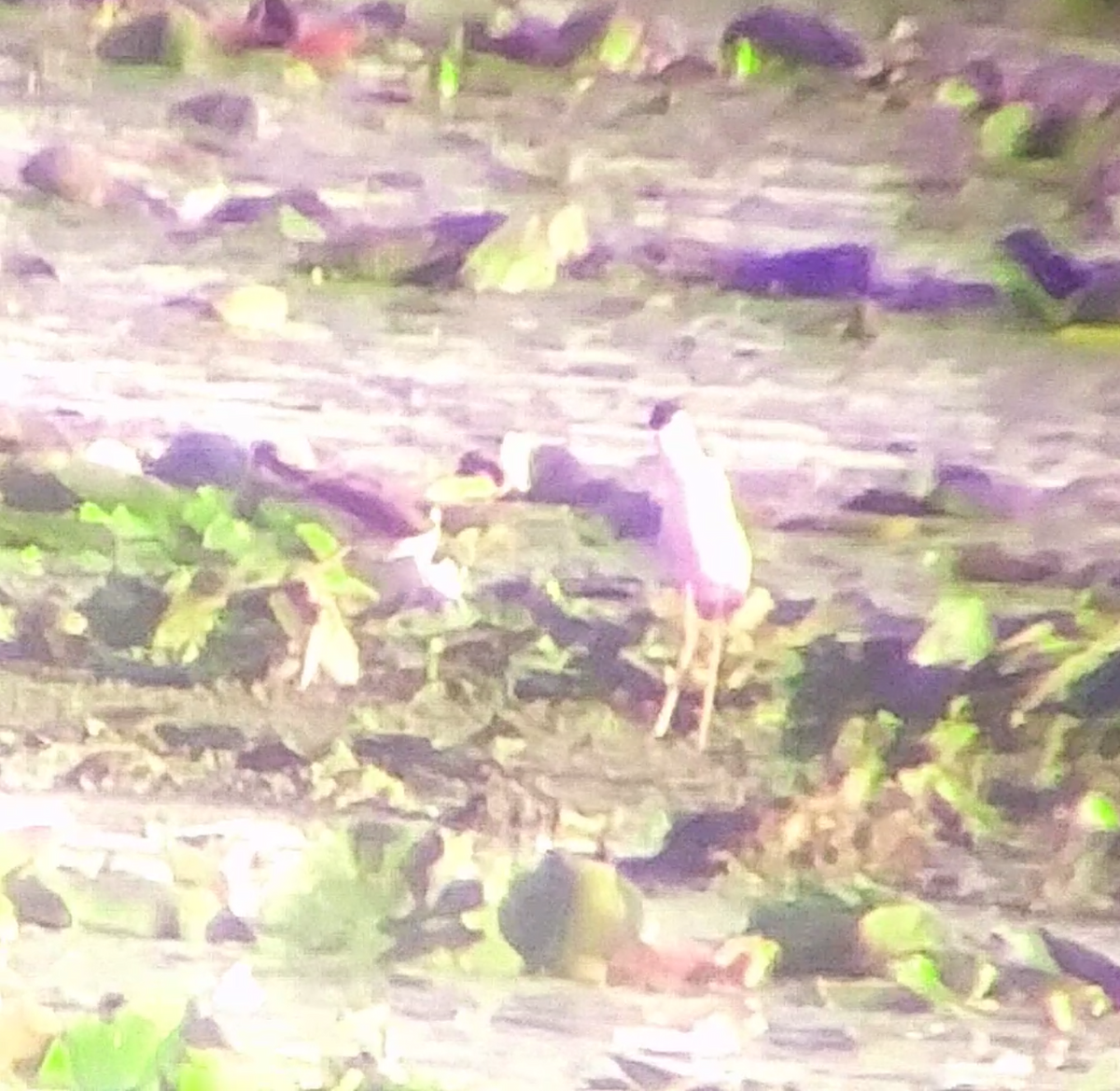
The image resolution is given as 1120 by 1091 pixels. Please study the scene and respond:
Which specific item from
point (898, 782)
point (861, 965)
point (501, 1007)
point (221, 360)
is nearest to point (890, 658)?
point (898, 782)

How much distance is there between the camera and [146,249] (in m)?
0.97

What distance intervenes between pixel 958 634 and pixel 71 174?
1.89ft

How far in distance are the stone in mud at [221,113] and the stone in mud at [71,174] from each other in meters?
0.05

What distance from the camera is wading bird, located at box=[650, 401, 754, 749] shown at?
3.15 ft

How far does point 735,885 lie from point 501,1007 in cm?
16

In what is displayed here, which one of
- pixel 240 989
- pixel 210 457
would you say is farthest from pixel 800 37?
pixel 240 989

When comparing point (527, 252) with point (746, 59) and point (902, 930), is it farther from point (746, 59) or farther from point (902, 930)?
point (902, 930)

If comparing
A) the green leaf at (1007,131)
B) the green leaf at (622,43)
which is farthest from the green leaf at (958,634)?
the green leaf at (622,43)

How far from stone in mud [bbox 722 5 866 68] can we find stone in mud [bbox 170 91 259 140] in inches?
11.2

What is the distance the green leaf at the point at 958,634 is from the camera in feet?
3.13

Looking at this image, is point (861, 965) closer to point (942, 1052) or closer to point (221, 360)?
point (942, 1052)

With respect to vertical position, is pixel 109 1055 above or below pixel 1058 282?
below

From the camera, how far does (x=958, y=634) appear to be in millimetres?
954

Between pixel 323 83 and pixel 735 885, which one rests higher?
pixel 323 83
